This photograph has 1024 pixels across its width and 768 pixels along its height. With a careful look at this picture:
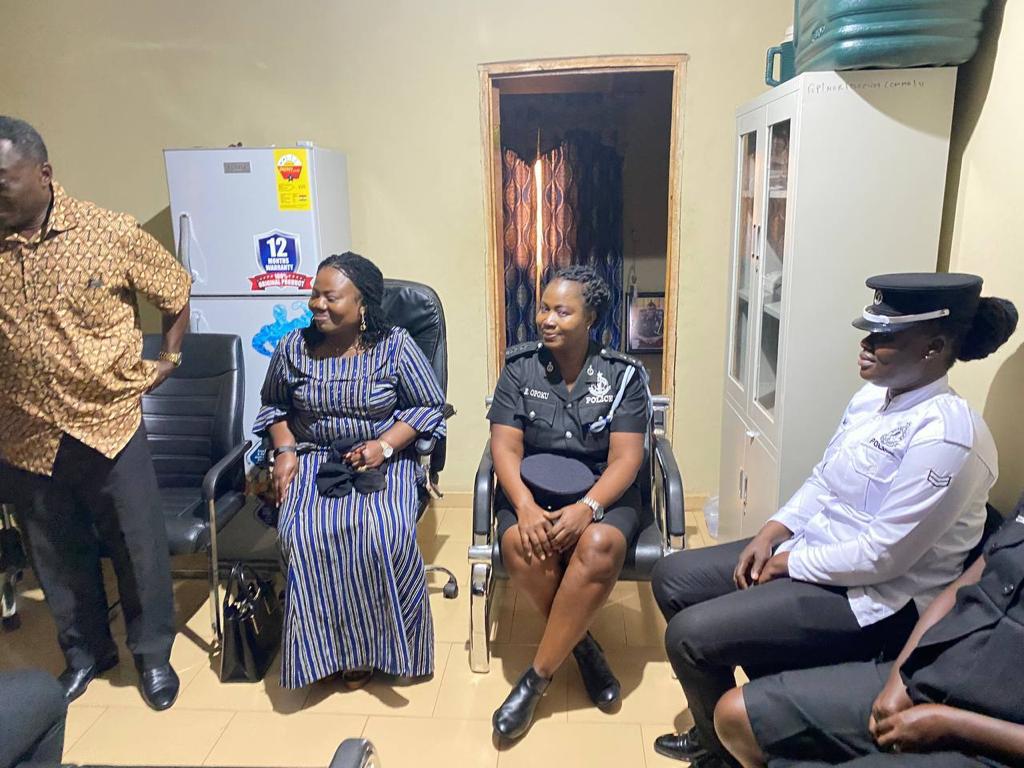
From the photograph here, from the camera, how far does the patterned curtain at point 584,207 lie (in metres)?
4.54

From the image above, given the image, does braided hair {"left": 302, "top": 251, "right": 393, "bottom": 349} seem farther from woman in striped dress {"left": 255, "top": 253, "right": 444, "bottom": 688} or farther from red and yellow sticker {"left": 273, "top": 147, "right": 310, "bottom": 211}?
red and yellow sticker {"left": 273, "top": 147, "right": 310, "bottom": 211}

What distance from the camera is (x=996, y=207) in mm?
1802

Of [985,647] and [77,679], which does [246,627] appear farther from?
[985,647]

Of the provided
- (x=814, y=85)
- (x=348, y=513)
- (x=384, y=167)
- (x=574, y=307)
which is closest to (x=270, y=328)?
(x=384, y=167)

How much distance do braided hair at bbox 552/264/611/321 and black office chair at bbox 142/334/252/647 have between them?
46.7 inches

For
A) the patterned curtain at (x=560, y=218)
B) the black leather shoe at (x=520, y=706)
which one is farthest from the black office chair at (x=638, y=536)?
the patterned curtain at (x=560, y=218)

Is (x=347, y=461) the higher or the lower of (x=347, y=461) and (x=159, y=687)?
the higher

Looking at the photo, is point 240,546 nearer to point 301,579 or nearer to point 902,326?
point 301,579

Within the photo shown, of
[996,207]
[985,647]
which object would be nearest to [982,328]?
[996,207]

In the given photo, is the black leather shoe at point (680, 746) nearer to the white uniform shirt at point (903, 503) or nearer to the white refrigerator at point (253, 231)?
the white uniform shirt at point (903, 503)

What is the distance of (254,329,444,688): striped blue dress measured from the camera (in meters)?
2.11

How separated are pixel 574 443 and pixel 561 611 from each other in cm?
50

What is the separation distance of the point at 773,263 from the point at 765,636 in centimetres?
121

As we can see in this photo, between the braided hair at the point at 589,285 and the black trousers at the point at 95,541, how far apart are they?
51.9 inches
